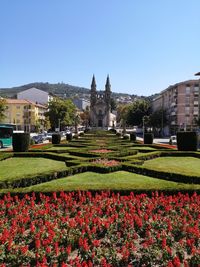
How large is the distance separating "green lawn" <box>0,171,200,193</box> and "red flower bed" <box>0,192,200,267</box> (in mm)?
415

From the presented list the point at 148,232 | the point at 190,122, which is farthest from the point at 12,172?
the point at 190,122

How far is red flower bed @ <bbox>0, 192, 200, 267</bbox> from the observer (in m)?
7.00

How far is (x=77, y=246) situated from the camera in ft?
26.1

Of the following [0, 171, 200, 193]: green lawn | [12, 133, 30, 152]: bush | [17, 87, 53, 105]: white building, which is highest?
[17, 87, 53, 105]: white building

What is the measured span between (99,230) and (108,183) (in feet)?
19.0

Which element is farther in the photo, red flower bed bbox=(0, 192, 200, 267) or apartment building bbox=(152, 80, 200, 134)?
apartment building bbox=(152, 80, 200, 134)

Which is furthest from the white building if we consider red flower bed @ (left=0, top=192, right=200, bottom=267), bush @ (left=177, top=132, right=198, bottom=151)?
red flower bed @ (left=0, top=192, right=200, bottom=267)

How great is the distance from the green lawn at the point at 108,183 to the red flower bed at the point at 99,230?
0.41 metres

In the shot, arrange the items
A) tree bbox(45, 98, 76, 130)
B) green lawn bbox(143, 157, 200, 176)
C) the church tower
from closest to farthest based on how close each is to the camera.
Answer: green lawn bbox(143, 157, 200, 176) → tree bbox(45, 98, 76, 130) → the church tower

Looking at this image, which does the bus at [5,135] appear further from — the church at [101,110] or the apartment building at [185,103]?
the church at [101,110]

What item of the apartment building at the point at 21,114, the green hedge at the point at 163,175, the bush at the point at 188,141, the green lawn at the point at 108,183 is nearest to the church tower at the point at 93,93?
the apartment building at the point at 21,114

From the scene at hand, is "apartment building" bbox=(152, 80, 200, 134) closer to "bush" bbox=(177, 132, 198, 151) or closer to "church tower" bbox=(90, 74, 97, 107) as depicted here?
"bush" bbox=(177, 132, 198, 151)

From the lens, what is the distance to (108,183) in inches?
576

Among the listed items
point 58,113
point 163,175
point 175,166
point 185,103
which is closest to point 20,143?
point 175,166
